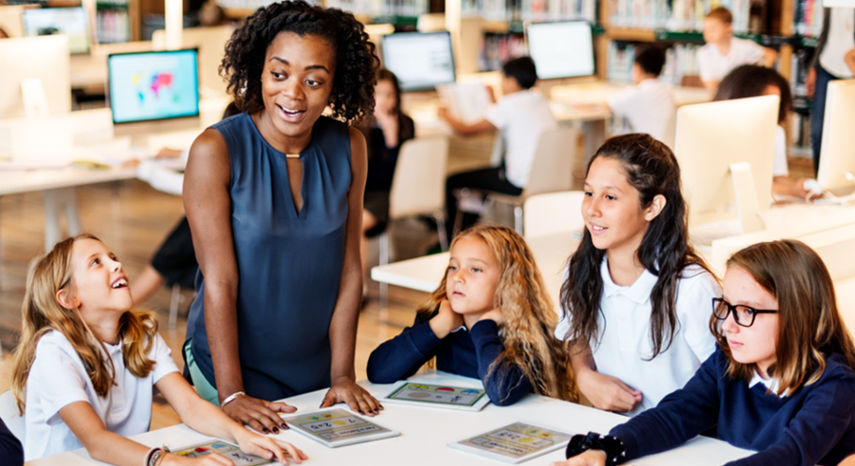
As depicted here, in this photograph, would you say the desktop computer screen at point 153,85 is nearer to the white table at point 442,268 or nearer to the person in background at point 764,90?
the white table at point 442,268

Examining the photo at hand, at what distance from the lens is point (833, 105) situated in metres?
3.22

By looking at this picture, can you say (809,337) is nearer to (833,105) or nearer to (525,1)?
(833,105)

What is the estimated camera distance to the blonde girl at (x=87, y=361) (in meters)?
1.93

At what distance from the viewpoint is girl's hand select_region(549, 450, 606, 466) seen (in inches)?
67.8

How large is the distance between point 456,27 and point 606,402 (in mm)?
4847

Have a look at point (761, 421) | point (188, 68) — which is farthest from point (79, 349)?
point (188, 68)

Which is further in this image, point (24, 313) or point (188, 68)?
point (188, 68)

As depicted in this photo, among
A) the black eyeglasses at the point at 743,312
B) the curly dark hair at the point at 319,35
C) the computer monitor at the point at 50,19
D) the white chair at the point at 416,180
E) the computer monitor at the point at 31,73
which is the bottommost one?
the white chair at the point at 416,180

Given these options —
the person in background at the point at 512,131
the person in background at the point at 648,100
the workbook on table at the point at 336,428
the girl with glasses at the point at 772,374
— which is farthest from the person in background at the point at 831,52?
the workbook on table at the point at 336,428

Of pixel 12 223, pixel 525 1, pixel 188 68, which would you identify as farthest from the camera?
pixel 525 1

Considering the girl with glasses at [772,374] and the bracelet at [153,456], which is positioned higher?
the girl with glasses at [772,374]

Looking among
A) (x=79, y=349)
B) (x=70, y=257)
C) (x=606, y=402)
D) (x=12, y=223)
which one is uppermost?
(x=70, y=257)

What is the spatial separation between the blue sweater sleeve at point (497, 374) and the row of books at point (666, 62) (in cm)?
537

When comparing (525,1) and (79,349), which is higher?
(525,1)
